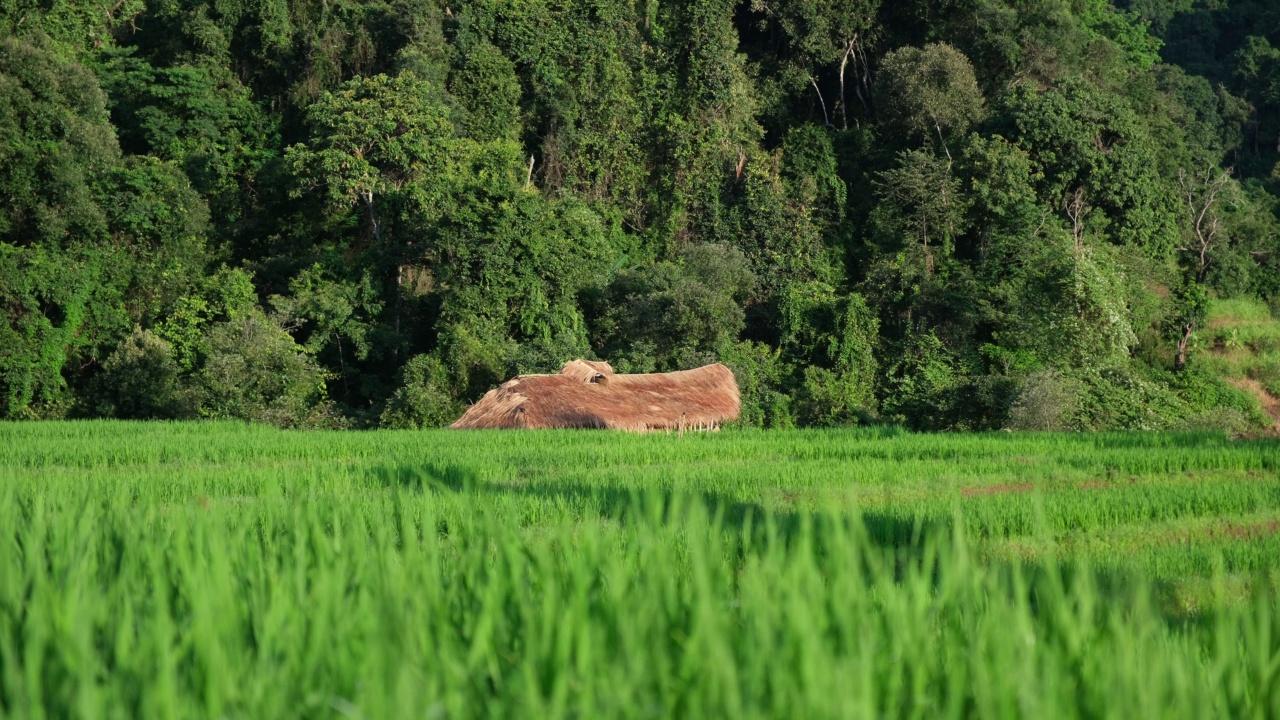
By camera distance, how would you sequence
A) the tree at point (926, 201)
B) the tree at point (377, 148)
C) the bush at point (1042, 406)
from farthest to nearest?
Result: the tree at point (926, 201)
the tree at point (377, 148)
the bush at point (1042, 406)

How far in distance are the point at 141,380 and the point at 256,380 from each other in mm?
1988

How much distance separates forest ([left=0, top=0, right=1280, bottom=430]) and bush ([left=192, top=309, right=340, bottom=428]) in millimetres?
42

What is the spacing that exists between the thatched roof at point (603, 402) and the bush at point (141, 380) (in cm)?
530

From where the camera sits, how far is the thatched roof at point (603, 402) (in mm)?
15109

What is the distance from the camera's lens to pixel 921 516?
6.85m

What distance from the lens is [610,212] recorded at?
2423 centimetres

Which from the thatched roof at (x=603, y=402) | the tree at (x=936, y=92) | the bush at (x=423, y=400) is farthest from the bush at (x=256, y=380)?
the tree at (x=936, y=92)

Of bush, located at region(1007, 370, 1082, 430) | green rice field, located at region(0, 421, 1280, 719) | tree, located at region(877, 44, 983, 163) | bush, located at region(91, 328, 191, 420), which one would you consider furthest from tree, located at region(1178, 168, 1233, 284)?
green rice field, located at region(0, 421, 1280, 719)

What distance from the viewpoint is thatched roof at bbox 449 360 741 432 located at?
15.1 metres

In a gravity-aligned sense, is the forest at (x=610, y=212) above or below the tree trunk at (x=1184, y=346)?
above

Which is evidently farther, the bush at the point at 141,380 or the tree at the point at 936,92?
the tree at the point at 936,92

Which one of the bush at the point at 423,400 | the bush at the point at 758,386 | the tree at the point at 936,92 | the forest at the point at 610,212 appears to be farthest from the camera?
the tree at the point at 936,92

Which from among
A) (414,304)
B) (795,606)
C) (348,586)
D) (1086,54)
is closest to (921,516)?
(348,586)

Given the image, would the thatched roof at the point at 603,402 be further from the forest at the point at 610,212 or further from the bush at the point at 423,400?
the forest at the point at 610,212
